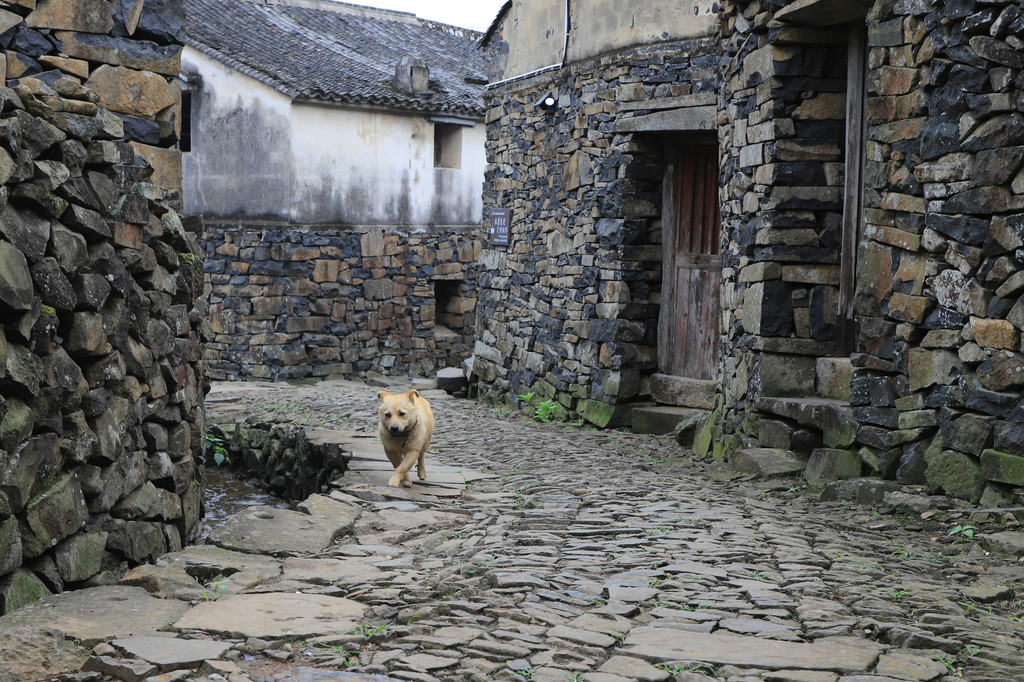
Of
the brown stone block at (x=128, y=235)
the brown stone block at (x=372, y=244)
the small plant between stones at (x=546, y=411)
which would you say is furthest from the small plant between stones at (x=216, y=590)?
the brown stone block at (x=372, y=244)

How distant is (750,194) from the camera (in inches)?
298

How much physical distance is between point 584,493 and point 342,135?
12575 millimetres

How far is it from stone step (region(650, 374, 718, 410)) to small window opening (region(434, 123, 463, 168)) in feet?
33.8

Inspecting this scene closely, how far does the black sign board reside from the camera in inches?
503

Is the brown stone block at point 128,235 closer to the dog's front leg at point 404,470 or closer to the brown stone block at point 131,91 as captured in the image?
the brown stone block at point 131,91

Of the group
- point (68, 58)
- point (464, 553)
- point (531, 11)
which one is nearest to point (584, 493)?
point (464, 553)

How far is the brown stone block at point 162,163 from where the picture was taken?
5590 millimetres

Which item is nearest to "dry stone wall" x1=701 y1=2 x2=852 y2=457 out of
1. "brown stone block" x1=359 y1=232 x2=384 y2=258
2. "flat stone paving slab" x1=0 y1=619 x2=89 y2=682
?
"flat stone paving slab" x1=0 y1=619 x2=89 y2=682

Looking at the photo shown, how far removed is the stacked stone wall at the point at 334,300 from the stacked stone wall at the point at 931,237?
455 inches

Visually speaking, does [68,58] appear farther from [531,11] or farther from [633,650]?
[531,11]

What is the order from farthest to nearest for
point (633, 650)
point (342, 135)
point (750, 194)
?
point (342, 135) → point (750, 194) → point (633, 650)

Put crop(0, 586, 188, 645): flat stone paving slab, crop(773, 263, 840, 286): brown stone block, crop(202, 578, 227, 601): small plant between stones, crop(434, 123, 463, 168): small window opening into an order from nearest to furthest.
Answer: crop(0, 586, 188, 645): flat stone paving slab
crop(202, 578, 227, 601): small plant between stones
crop(773, 263, 840, 286): brown stone block
crop(434, 123, 463, 168): small window opening

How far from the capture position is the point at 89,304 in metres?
4.51

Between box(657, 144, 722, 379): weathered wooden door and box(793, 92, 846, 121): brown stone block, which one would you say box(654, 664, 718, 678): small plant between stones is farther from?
box(657, 144, 722, 379): weathered wooden door
